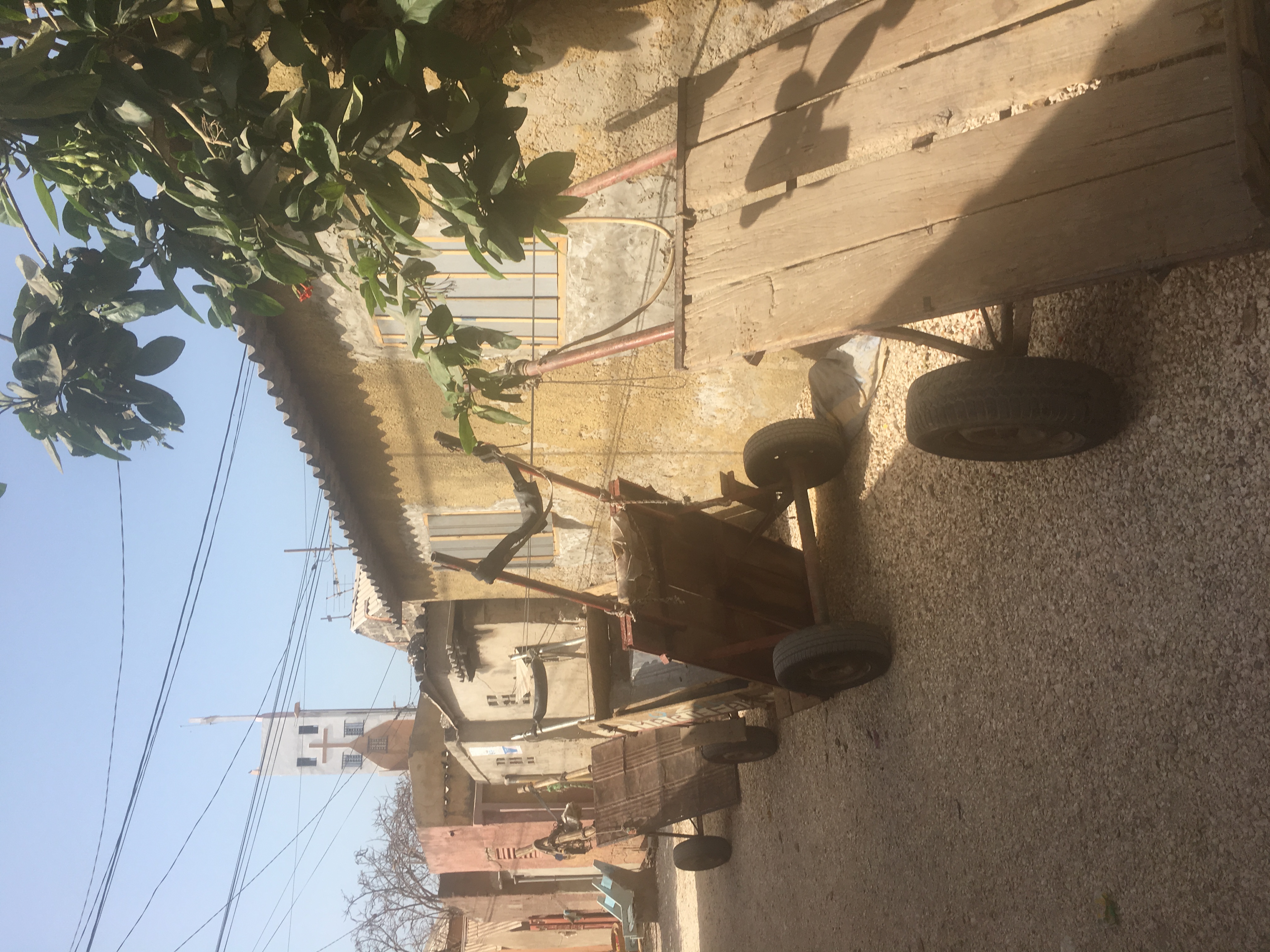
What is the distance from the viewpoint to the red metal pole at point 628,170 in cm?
427

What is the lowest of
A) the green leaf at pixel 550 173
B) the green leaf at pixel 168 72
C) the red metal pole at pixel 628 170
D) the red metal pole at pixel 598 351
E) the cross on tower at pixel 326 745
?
the green leaf at pixel 550 173

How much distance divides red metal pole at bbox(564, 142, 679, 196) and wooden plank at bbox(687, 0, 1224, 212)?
401mm


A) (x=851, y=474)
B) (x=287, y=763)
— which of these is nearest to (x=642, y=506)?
(x=851, y=474)

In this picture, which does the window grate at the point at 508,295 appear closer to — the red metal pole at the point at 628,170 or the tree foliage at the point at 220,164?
the red metal pole at the point at 628,170

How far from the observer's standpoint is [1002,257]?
2.83m

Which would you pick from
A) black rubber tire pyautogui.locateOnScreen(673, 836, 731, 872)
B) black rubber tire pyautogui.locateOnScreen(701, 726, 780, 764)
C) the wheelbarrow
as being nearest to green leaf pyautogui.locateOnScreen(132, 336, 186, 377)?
the wheelbarrow

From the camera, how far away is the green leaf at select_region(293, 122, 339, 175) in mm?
2484

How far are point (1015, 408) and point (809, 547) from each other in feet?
8.09

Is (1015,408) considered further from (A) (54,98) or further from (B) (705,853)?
(B) (705,853)

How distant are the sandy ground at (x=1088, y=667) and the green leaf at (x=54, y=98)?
3706mm

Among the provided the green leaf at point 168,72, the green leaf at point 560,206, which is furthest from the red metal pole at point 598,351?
the green leaf at point 168,72

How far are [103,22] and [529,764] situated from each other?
1486 centimetres

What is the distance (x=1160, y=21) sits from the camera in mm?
2709

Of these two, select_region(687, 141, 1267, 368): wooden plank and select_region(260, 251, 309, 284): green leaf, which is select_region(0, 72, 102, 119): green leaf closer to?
select_region(260, 251, 309, 284): green leaf
